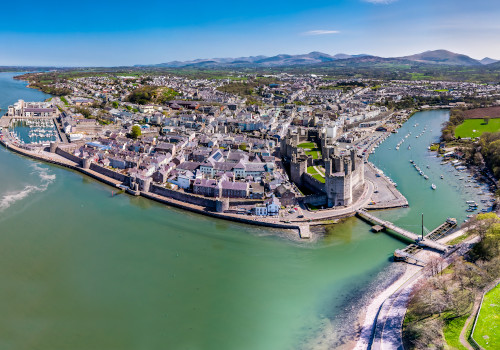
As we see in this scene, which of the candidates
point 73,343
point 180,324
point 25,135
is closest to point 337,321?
Answer: point 180,324

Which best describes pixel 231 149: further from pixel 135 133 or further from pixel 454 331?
pixel 454 331

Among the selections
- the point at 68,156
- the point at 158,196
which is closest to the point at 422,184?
the point at 158,196

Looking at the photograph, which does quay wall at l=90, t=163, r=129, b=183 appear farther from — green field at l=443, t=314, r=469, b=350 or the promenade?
green field at l=443, t=314, r=469, b=350

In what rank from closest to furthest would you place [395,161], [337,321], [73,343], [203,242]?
[73,343] → [337,321] → [203,242] → [395,161]

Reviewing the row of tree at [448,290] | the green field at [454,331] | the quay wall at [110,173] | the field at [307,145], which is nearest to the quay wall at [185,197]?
the quay wall at [110,173]

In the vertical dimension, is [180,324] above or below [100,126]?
below

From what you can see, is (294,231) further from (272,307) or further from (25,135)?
(25,135)

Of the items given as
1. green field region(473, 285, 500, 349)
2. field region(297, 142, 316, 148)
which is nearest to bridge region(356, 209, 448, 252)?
green field region(473, 285, 500, 349)
